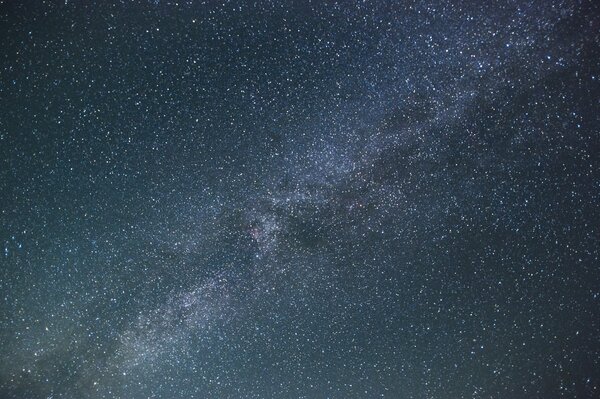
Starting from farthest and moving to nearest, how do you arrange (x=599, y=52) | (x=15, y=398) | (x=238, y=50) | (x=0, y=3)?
(x=15, y=398), (x=599, y=52), (x=238, y=50), (x=0, y=3)

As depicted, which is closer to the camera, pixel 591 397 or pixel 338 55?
pixel 338 55

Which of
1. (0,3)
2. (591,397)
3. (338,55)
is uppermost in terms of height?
(0,3)

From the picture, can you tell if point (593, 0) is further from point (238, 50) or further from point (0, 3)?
point (0, 3)

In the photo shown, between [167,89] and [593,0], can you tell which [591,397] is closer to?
[593,0]

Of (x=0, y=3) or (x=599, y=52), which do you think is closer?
(x=0, y=3)

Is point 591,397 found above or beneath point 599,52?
beneath

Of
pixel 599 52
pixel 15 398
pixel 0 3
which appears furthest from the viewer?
pixel 15 398

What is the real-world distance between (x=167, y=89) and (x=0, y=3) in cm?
93

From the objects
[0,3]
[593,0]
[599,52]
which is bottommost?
[599,52]

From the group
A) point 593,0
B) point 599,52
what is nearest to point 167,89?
point 593,0

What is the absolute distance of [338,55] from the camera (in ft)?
7.29

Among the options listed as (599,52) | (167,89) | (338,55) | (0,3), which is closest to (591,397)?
(599,52)

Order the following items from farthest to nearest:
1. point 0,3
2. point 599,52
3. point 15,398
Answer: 1. point 15,398
2. point 599,52
3. point 0,3

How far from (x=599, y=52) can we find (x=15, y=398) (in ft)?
20.3
